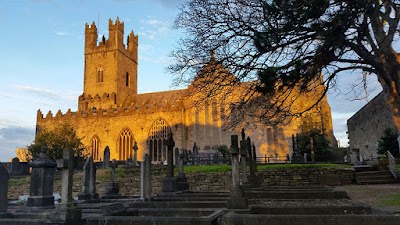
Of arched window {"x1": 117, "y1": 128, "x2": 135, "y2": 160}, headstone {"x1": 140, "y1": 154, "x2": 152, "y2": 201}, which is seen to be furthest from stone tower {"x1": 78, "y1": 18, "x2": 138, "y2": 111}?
headstone {"x1": 140, "y1": 154, "x2": 152, "y2": 201}

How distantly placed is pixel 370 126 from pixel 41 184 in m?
26.3

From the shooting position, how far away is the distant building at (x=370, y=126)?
24.0 metres

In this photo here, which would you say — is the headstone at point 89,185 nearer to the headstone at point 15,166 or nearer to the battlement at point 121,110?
the headstone at point 15,166

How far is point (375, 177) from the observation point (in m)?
16.8

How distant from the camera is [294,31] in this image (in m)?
8.21

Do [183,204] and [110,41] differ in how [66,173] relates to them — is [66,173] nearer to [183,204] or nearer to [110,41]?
[183,204]

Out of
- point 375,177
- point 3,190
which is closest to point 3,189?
point 3,190

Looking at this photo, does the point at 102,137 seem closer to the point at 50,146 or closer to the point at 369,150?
the point at 50,146

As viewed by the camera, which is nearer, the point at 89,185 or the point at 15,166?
the point at 89,185

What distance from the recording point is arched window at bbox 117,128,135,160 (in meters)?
40.7

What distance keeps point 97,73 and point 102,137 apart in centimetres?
1468

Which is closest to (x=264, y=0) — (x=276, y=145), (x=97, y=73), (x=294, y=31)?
(x=294, y=31)

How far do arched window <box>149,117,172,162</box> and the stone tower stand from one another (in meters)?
11.9

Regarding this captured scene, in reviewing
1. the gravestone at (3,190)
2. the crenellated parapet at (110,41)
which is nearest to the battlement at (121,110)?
the crenellated parapet at (110,41)
